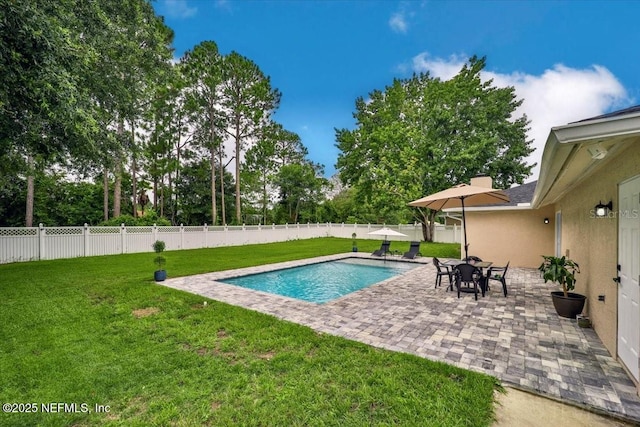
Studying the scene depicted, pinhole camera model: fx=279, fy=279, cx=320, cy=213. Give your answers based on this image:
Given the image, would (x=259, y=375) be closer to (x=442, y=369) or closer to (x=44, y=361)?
(x=442, y=369)

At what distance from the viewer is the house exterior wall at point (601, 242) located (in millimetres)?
3372

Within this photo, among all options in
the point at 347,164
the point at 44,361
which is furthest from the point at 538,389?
the point at 347,164

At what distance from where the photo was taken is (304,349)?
380 cm

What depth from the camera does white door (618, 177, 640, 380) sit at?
9.48 feet

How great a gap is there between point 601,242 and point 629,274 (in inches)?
47.4

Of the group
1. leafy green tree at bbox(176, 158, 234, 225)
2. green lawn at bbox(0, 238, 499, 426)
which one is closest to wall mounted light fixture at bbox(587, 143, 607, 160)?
green lawn at bbox(0, 238, 499, 426)

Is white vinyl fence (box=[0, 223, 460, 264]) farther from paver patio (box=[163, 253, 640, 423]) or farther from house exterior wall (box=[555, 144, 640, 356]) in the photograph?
house exterior wall (box=[555, 144, 640, 356])

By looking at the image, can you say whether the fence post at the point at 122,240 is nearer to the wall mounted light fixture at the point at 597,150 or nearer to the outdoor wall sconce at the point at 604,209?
the wall mounted light fixture at the point at 597,150

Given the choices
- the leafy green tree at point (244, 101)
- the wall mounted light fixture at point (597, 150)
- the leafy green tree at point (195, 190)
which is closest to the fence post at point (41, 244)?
the leafy green tree at point (244, 101)

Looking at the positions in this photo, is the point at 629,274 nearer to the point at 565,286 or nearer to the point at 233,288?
the point at 565,286

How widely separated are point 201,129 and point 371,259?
19.8 meters

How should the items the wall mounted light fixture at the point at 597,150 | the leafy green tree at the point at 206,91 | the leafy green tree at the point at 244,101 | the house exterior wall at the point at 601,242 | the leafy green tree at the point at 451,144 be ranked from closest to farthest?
the wall mounted light fixture at the point at 597,150
the house exterior wall at the point at 601,242
the leafy green tree at the point at 451,144
the leafy green tree at the point at 206,91
the leafy green tree at the point at 244,101

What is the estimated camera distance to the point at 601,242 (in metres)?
4.07

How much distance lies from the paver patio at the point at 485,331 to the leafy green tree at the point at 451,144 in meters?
12.7
